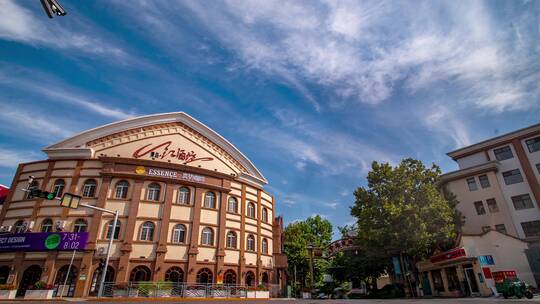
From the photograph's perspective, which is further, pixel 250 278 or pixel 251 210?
pixel 251 210

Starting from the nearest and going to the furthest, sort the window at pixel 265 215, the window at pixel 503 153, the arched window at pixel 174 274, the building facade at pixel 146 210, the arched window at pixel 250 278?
the building facade at pixel 146 210
the arched window at pixel 174 274
the window at pixel 503 153
the arched window at pixel 250 278
the window at pixel 265 215

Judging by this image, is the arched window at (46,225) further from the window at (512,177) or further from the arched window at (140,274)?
the window at (512,177)

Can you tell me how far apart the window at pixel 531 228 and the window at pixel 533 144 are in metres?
7.61

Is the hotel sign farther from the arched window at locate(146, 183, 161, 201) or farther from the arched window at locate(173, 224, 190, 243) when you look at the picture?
the arched window at locate(173, 224, 190, 243)

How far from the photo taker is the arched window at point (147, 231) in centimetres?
2805

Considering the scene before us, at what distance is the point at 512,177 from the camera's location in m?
31.5

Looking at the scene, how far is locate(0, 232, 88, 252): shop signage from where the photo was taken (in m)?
25.7

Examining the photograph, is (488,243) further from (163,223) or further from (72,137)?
(72,137)

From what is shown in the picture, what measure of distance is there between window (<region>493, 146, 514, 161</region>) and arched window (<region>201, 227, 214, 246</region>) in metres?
33.0

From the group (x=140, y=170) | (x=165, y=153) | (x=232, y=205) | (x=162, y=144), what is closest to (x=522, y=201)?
(x=232, y=205)

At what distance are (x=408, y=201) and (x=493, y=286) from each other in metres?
8.76

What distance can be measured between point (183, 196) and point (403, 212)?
71.8 feet

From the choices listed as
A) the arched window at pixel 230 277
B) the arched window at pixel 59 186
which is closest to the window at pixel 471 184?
the arched window at pixel 230 277

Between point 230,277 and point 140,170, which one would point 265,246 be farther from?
point 140,170
